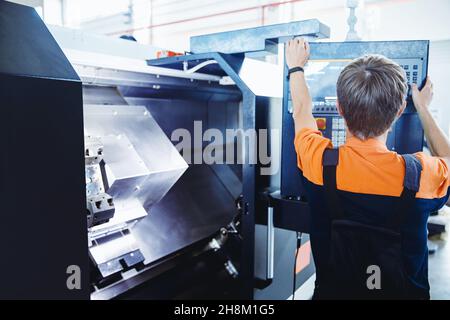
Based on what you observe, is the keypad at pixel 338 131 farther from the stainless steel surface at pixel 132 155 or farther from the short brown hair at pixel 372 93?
the stainless steel surface at pixel 132 155

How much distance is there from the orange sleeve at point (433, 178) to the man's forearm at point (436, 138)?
0.12 metres

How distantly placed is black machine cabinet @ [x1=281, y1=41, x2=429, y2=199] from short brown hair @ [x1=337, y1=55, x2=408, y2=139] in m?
0.35

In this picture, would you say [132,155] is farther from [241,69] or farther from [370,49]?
[370,49]

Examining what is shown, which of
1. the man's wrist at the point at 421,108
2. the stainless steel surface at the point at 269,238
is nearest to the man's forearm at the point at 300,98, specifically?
the man's wrist at the point at 421,108

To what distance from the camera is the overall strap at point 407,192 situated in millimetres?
929

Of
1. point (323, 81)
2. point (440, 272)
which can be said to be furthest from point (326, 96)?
point (440, 272)

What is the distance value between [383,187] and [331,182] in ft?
0.41

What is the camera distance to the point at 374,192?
96cm

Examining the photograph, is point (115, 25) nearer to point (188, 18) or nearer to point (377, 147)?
point (188, 18)

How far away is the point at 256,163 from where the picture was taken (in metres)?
1.51

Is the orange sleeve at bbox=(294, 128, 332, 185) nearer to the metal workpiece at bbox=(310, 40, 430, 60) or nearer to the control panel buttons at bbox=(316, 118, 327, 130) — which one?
the control panel buttons at bbox=(316, 118, 327, 130)

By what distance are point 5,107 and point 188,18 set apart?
4.45 meters

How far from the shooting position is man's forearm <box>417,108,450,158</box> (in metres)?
1.12

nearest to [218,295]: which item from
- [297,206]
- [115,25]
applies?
[297,206]
